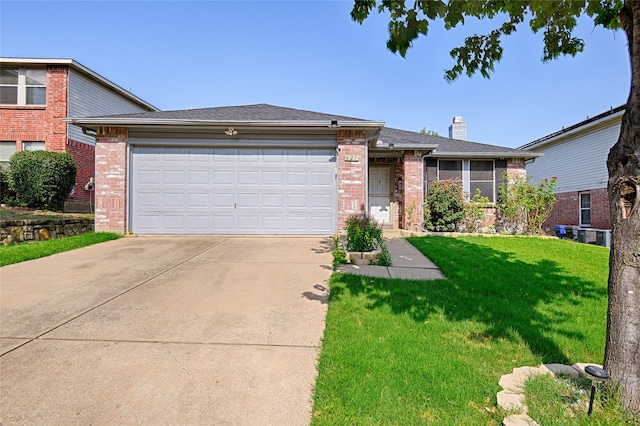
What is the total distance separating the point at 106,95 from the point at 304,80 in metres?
9.28

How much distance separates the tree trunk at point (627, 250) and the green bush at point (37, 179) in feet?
43.6

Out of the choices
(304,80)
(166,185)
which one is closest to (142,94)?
(304,80)

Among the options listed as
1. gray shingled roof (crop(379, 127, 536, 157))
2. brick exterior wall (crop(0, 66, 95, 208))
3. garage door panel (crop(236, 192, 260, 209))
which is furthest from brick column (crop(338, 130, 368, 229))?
brick exterior wall (crop(0, 66, 95, 208))

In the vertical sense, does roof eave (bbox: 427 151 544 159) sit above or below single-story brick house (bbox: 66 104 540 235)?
above

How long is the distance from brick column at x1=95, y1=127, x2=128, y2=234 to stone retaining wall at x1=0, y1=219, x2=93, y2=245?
675 millimetres

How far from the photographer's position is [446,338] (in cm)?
296

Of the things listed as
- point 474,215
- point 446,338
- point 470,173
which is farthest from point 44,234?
point 470,173

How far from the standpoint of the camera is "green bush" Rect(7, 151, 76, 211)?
10086 mm

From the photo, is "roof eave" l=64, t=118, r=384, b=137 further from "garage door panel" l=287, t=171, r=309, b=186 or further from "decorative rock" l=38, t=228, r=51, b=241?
"decorative rock" l=38, t=228, r=51, b=241

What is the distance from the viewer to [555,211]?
15.7m

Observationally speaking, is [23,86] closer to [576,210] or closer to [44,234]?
[44,234]

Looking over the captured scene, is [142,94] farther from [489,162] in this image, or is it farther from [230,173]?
[489,162]

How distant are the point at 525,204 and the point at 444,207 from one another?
8.03 feet

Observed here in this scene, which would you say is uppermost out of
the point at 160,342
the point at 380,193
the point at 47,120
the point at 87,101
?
Result: the point at 87,101
